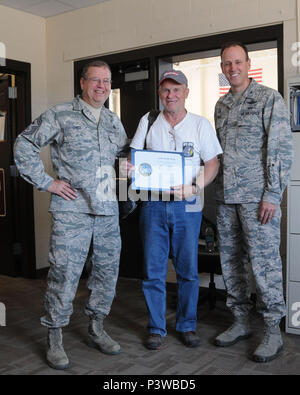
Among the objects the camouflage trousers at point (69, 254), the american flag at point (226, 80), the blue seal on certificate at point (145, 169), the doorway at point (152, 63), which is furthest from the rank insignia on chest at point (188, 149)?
the american flag at point (226, 80)

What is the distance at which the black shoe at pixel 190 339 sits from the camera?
9.27ft

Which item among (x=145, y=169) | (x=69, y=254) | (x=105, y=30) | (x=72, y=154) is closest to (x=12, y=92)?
(x=105, y=30)

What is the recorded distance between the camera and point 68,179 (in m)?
2.62

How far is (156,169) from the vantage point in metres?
2.68

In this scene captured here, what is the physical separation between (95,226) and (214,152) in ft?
2.75

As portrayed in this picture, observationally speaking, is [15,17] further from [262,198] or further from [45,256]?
[262,198]

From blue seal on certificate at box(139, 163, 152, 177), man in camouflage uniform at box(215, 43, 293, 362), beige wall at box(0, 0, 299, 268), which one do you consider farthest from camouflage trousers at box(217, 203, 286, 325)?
beige wall at box(0, 0, 299, 268)

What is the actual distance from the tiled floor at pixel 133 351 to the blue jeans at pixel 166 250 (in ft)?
0.77

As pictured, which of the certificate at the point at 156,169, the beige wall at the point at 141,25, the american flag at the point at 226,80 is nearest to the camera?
the certificate at the point at 156,169

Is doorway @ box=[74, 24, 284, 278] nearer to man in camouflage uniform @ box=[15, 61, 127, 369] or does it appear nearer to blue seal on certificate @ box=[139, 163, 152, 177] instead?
blue seal on certificate @ box=[139, 163, 152, 177]

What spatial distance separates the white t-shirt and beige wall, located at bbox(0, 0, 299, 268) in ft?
3.88

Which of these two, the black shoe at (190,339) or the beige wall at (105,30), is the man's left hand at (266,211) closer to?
the black shoe at (190,339)

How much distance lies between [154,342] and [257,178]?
119 cm

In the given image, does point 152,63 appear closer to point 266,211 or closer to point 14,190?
point 14,190
